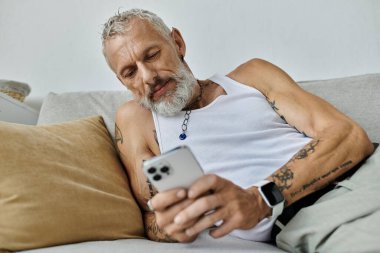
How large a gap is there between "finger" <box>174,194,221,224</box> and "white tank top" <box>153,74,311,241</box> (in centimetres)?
34

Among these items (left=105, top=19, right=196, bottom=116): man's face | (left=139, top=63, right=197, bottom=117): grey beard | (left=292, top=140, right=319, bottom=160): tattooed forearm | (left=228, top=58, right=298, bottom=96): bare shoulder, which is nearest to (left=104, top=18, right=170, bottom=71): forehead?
(left=105, top=19, right=196, bottom=116): man's face

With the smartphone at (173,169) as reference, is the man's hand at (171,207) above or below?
below

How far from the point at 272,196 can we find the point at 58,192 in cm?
49

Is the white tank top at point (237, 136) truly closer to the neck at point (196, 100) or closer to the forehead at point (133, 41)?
the neck at point (196, 100)

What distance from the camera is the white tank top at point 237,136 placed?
1039 mm

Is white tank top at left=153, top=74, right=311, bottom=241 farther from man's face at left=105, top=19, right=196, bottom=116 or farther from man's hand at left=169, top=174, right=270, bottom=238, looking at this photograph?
man's hand at left=169, top=174, right=270, bottom=238

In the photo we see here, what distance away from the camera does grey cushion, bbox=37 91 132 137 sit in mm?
1347

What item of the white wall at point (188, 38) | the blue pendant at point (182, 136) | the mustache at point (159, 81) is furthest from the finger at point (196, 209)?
the white wall at point (188, 38)

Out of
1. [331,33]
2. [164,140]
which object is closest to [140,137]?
[164,140]

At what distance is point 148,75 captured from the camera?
1151mm

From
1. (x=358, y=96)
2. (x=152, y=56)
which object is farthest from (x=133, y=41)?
(x=358, y=96)

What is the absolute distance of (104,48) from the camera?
126cm

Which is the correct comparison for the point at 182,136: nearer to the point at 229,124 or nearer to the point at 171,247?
the point at 229,124

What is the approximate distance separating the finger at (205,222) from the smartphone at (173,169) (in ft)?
0.26
